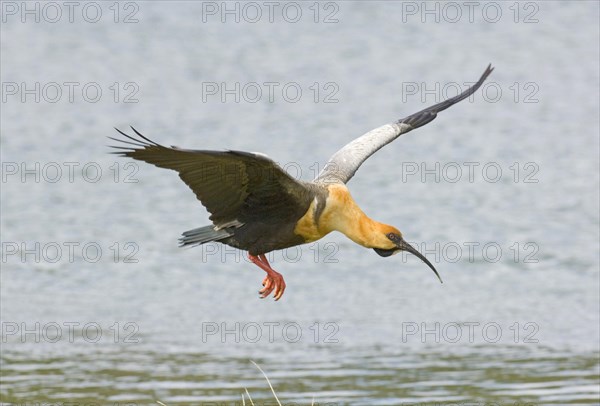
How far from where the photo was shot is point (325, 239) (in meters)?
17.6

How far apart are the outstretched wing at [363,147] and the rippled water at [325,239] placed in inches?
90.0

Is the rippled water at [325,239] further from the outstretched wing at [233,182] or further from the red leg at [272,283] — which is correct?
the outstretched wing at [233,182]

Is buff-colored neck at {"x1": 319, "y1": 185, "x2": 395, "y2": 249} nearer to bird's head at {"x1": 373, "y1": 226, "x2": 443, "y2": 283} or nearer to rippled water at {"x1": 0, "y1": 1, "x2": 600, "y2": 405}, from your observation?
bird's head at {"x1": 373, "y1": 226, "x2": 443, "y2": 283}

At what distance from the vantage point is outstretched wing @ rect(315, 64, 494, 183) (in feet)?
35.0

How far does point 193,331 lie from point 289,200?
557 cm

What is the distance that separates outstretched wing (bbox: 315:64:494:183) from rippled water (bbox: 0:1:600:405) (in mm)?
2285

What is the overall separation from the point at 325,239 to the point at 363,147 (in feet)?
20.8

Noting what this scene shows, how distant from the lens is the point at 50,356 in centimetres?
1371

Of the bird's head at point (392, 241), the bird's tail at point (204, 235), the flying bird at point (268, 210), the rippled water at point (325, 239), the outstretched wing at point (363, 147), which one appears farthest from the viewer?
the rippled water at point (325, 239)

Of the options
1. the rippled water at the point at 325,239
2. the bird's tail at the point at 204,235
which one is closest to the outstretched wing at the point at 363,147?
the bird's tail at the point at 204,235

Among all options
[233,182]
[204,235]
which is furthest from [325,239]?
[233,182]

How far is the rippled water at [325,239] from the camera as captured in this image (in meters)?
13.2

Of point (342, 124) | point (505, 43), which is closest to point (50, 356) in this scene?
point (342, 124)

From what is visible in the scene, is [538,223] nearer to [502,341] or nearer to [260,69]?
[502,341]
